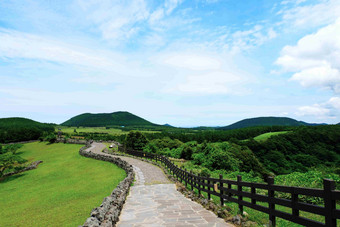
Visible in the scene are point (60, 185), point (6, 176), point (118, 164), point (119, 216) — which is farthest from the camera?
point (6, 176)

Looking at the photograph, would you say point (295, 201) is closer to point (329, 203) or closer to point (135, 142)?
point (329, 203)

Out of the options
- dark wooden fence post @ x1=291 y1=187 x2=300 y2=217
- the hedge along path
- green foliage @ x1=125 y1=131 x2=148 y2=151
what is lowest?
the hedge along path

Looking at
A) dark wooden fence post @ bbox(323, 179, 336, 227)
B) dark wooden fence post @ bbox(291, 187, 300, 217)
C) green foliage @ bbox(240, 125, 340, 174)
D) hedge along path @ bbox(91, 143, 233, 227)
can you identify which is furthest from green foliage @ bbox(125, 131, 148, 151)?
dark wooden fence post @ bbox(323, 179, 336, 227)

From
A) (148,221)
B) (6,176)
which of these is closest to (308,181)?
(148,221)

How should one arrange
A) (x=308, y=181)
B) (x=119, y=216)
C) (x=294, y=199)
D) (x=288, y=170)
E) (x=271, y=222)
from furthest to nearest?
(x=288, y=170), (x=308, y=181), (x=119, y=216), (x=271, y=222), (x=294, y=199)

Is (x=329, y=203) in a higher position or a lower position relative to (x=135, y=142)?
lower

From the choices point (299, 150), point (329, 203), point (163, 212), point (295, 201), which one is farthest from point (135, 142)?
point (299, 150)

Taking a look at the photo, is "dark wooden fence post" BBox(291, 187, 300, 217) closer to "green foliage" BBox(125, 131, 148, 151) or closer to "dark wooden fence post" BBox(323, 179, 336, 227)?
"dark wooden fence post" BBox(323, 179, 336, 227)

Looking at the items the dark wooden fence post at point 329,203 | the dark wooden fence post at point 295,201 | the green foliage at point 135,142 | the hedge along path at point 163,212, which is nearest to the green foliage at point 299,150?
the green foliage at point 135,142

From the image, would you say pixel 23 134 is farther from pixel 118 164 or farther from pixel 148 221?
pixel 148 221

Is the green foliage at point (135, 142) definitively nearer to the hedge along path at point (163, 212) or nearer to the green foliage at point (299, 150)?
the green foliage at point (299, 150)

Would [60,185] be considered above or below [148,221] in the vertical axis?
below

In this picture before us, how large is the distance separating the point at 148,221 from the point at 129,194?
5.64 metres

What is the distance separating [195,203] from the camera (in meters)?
10.1
